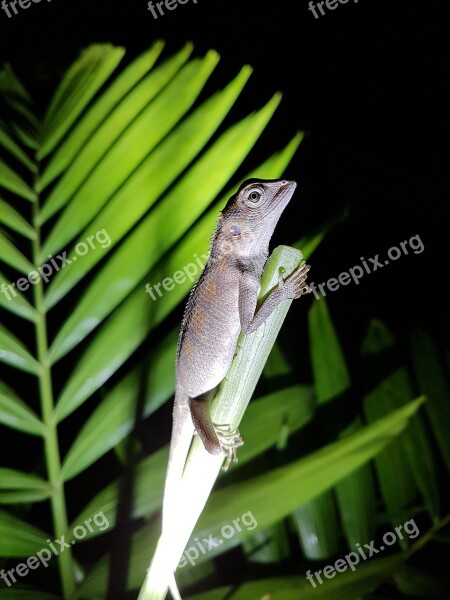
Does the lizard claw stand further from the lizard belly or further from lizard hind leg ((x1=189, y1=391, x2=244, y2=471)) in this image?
the lizard belly

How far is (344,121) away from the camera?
472cm

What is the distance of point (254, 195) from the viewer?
1580 millimetres

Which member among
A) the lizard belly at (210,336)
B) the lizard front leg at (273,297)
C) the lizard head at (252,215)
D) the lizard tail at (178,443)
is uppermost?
the lizard head at (252,215)

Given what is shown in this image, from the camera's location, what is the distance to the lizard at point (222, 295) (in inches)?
62.4

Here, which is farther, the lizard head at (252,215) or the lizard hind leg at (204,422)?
the lizard head at (252,215)

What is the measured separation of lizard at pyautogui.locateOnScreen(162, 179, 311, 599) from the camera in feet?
5.20

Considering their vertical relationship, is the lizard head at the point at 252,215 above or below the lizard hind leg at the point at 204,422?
above

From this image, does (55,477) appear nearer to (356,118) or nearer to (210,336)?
(210,336)

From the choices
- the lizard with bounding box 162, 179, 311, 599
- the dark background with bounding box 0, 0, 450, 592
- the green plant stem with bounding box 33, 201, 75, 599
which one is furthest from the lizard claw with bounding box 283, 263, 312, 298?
the dark background with bounding box 0, 0, 450, 592

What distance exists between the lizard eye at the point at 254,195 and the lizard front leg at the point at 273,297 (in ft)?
1.06

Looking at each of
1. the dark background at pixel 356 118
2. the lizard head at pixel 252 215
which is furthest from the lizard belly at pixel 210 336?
the dark background at pixel 356 118

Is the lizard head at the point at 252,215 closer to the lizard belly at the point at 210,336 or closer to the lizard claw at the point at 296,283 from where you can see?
the lizard belly at the point at 210,336

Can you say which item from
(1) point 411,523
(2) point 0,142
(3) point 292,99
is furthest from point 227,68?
(1) point 411,523

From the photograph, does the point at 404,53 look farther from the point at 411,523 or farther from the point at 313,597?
the point at 313,597
